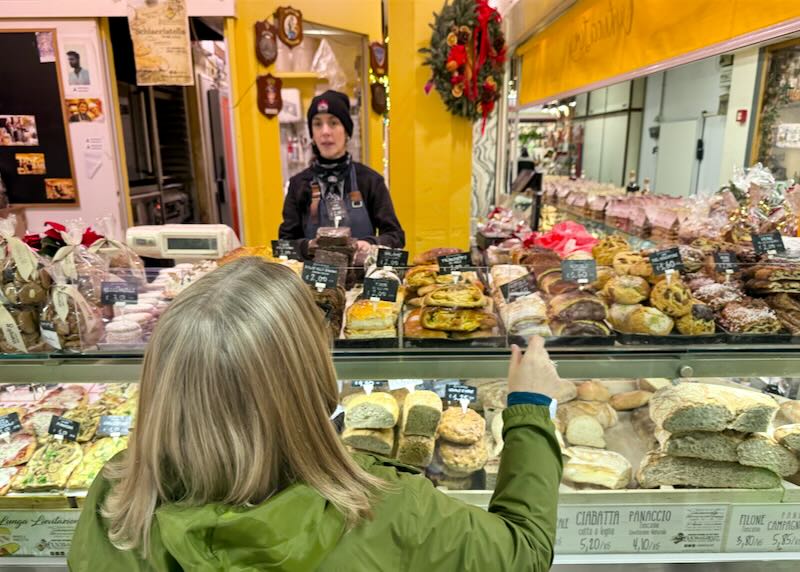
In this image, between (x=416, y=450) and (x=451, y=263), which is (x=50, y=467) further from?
(x=451, y=263)

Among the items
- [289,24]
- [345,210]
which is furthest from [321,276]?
[289,24]

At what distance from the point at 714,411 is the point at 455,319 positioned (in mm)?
770

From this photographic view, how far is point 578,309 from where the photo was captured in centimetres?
152

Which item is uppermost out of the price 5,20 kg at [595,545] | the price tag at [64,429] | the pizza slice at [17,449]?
the price tag at [64,429]

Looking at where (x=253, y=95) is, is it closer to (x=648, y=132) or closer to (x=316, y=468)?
(x=316, y=468)

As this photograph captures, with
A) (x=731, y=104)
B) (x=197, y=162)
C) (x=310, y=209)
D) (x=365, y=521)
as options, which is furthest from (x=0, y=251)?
(x=731, y=104)

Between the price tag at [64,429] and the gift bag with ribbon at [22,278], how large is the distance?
46cm

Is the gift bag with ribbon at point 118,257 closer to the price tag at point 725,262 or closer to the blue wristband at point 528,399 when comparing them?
the blue wristband at point 528,399

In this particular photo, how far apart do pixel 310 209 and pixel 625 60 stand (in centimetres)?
204

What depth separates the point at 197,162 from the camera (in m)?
6.12

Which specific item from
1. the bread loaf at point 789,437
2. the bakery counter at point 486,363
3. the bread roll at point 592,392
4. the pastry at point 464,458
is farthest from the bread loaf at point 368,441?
the bread loaf at point 789,437

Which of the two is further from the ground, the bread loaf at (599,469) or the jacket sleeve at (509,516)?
the jacket sleeve at (509,516)

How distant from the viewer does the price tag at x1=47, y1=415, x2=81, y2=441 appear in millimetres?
1755

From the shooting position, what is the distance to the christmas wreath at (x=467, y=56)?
411 cm
